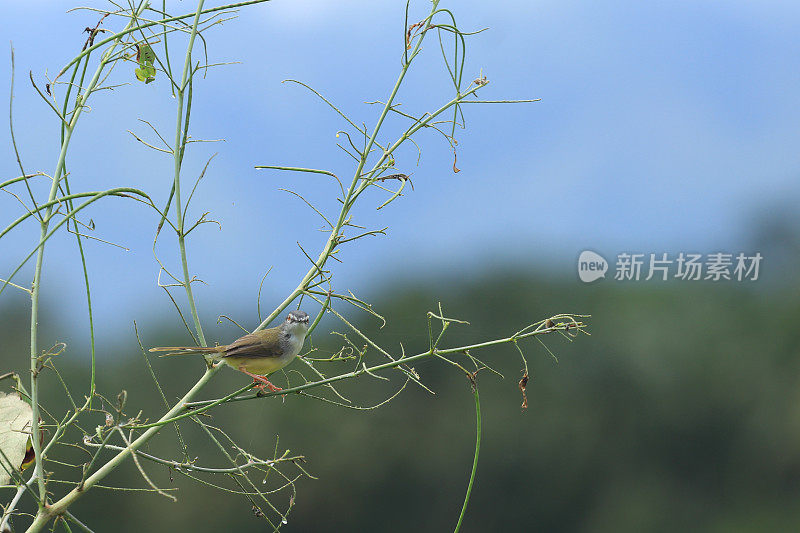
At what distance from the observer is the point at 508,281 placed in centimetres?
288

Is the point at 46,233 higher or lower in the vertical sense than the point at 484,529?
higher

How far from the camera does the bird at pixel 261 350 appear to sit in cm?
89

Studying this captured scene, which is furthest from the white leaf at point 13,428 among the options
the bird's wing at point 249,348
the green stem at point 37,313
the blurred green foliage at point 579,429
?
the blurred green foliage at point 579,429

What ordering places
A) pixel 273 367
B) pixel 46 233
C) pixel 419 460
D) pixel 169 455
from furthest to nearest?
pixel 419 460 → pixel 169 455 → pixel 273 367 → pixel 46 233

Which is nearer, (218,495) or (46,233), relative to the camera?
(46,233)

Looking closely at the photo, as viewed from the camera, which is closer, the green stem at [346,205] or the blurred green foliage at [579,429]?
the green stem at [346,205]

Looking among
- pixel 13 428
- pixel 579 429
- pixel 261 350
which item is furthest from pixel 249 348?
pixel 579 429

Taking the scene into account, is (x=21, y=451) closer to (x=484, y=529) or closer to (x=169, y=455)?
(x=169, y=455)

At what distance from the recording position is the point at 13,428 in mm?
755

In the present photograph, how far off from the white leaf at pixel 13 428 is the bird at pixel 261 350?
16 cm

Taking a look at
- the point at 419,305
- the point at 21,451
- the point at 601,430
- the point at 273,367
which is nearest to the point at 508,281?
the point at 419,305

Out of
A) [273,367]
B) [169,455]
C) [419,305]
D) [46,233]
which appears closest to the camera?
[46,233]

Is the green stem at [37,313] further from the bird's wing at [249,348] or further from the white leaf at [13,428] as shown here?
the bird's wing at [249,348]

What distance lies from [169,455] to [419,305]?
3.37ft
